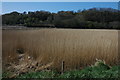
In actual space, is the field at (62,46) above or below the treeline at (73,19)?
below

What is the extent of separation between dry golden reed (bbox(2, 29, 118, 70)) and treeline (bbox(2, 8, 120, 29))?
13cm

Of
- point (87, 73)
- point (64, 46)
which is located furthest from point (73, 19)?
point (87, 73)

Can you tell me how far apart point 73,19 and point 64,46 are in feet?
2.27

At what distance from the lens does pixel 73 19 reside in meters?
3.62

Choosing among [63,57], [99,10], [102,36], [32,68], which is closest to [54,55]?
[63,57]

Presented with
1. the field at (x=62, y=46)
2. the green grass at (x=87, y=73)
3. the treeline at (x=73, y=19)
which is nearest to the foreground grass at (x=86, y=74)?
the green grass at (x=87, y=73)

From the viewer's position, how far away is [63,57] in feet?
12.6

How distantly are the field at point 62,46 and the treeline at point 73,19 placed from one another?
13 cm

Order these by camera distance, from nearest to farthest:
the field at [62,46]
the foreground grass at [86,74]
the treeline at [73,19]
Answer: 1. the foreground grass at [86,74]
2. the treeline at [73,19]
3. the field at [62,46]

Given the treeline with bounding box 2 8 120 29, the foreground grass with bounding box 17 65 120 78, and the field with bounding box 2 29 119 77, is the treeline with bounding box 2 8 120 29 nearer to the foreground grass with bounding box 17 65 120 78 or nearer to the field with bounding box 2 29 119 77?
the field with bounding box 2 29 119 77

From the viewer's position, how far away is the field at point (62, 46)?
3715 mm

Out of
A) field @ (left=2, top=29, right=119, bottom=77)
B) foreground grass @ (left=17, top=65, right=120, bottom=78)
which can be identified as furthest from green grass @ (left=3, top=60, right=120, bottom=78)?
field @ (left=2, top=29, right=119, bottom=77)

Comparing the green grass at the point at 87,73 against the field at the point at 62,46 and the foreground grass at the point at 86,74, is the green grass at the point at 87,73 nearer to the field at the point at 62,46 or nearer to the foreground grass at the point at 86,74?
the foreground grass at the point at 86,74

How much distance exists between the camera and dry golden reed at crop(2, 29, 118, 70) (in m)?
3.72
